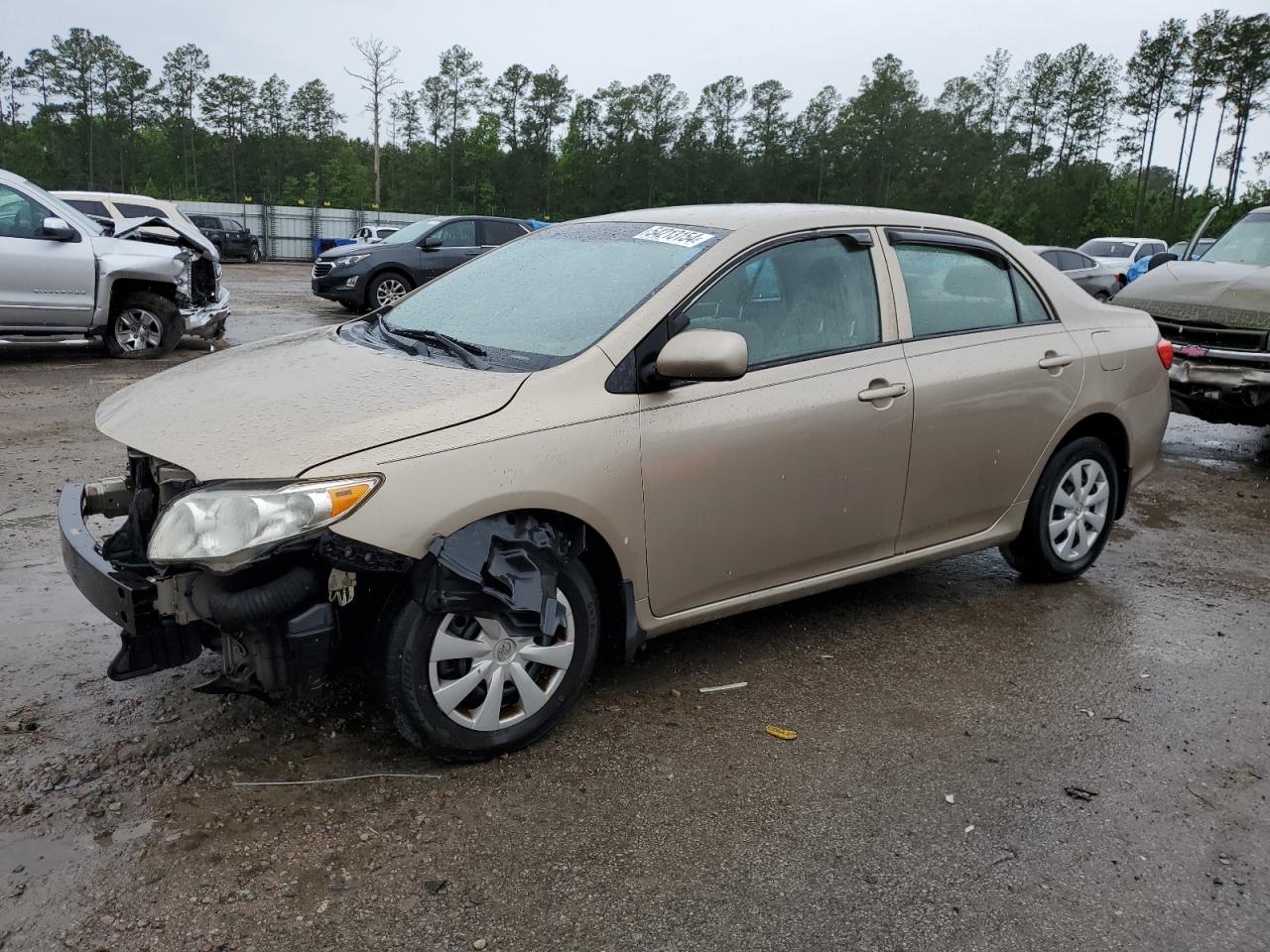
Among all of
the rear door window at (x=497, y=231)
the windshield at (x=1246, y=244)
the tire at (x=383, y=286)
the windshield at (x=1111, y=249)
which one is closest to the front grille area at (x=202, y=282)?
the tire at (x=383, y=286)

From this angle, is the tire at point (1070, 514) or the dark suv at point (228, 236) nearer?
the tire at point (1070, 514)

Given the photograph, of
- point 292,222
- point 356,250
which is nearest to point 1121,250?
point 356,250

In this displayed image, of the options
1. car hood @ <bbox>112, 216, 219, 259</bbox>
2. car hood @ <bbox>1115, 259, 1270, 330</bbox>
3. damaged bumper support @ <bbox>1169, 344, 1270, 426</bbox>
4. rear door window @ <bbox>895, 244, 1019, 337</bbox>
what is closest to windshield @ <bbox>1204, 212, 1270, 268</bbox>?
car hood @ <bbox>1115, 259, 1270, 330</bbox>

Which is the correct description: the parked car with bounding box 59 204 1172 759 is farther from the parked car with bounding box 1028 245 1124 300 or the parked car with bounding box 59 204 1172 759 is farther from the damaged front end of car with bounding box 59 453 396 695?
the parked car with bounding box 1028 245 1124 300

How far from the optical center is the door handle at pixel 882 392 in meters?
3.85

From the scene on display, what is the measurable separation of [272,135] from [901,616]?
8345 centimetres

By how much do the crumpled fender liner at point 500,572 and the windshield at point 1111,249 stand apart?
25.4 meters

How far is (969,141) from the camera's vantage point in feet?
250

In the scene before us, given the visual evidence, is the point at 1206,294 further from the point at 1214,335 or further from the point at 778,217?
the point at 778,217

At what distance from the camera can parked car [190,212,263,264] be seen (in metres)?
35.9

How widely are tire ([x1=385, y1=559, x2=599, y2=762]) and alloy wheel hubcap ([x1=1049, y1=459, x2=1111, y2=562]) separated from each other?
8.40 ft

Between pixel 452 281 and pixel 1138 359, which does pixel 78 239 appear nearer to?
pixel 452 281

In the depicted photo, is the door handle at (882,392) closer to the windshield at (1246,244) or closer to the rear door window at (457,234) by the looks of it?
the windshield at (1246,244)

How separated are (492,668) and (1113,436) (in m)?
3.39
